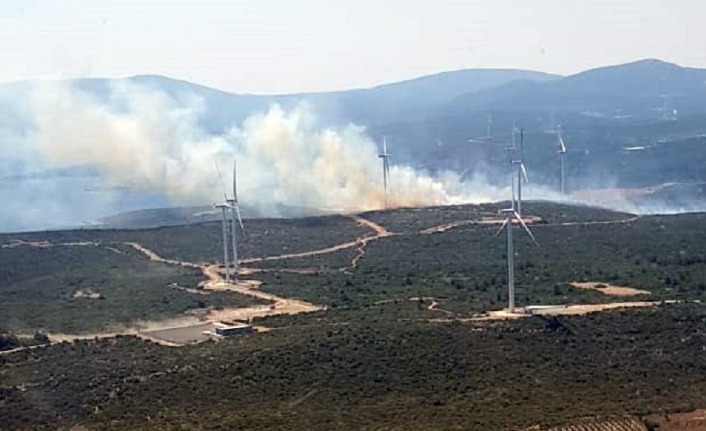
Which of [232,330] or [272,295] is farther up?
[272,295]

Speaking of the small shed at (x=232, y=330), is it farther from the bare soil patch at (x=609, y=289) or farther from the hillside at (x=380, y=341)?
the bare soil patch at (x=609, y=289)

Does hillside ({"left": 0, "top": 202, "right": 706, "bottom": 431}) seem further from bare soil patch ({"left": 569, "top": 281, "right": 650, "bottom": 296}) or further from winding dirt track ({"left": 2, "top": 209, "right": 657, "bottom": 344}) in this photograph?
winding dirt track ({"left": 2, "top": 209, "right": 657, "bottom": 344})

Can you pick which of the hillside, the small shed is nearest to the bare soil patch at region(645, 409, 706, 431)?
the hillside

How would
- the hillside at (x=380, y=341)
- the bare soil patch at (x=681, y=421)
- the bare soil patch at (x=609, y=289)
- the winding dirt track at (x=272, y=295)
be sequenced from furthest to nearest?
the bare soil patch at (x=609, y=289) < the winding dirt track at (x=272, y=295) < the hillside at (x=380, y=341) < the bare soil patch at (x=681, y=421)

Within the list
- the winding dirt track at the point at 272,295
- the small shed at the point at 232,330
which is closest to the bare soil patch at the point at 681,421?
the winding dirt track at the point at 272,295

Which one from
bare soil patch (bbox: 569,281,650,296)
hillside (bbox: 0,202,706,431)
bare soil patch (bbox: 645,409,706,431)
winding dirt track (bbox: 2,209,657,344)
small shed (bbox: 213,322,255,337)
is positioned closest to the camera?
bare soil patch (bbox: 645,409,706,431)

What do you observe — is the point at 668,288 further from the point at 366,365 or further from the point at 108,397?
the point at 108,397

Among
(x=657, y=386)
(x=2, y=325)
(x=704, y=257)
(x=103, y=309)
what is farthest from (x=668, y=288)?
(x=2, y=325)

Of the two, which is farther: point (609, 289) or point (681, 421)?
point (609, 289)

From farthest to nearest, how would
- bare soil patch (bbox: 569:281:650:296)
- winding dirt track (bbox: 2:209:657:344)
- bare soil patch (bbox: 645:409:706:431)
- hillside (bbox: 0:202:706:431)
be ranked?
bare soil patch (bbox: 569:281:650:296)
winding dirt track (bbox: 2:209:657:344)
hillside (bbox: 0:202:706:431)
bare soil patch (bbox: 645:409:706:431)

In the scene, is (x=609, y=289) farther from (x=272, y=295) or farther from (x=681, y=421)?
(x=681, y=421)

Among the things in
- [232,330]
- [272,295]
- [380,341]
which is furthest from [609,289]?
[232,330]
